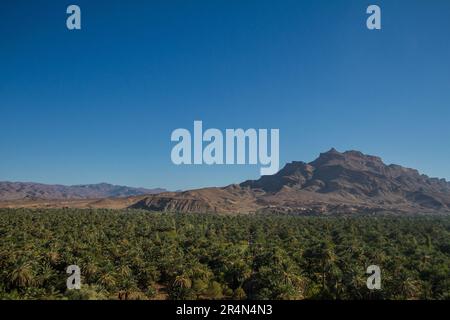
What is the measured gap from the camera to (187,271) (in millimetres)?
58094

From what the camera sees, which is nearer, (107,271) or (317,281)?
(107,271)

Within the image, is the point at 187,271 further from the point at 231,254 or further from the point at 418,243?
the point at 418,243

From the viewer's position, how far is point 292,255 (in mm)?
68000

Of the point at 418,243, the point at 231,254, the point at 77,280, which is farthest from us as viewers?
the point at 418,243

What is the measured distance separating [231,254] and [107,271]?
23.3 m

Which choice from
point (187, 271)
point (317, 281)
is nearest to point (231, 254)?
point (187, 271)
